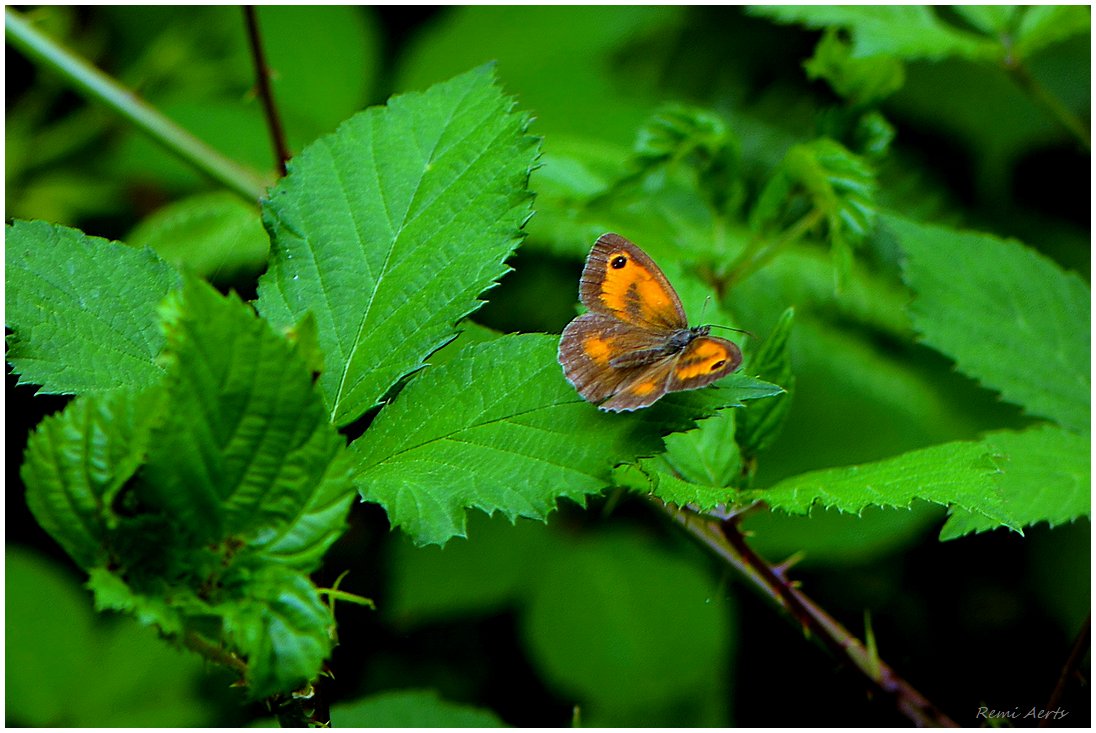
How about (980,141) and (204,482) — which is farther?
(980,141)

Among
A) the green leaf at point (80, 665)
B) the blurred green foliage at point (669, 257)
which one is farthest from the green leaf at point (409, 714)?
the green leaf at point (80, 665)

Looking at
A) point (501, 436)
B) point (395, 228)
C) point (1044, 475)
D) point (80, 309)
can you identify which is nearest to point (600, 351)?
point (501, 436)

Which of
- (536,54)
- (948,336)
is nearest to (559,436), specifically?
(948,336)

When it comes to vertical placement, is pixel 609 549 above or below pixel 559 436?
below

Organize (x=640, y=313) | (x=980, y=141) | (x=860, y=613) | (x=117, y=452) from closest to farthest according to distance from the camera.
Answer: (x=117, y=452) < (x=640, y=313) < (x=860, y=613) < (x=980, y=141)

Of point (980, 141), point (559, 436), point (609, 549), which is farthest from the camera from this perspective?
point (980, 141)

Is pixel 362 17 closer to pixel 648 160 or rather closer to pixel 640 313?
pixel 648 160
